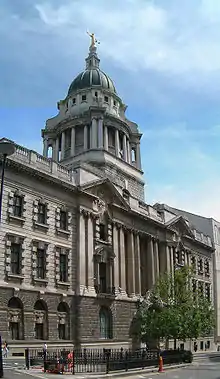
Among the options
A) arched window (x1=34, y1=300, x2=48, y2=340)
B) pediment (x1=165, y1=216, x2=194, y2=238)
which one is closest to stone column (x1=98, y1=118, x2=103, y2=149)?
pediment (x1=165, y1=216, x2=194, y2=238)

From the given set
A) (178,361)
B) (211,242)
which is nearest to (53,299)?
(178,361)

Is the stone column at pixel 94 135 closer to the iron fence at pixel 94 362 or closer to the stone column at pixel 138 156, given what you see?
the stone column at pixel 138 156

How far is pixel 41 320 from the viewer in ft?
143

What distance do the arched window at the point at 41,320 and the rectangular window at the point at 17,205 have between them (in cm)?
→ 791

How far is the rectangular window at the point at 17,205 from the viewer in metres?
42.9

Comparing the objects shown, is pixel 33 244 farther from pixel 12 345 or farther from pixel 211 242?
pixel 211 242

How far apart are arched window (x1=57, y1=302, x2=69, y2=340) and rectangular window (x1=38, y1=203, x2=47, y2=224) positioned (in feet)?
26.0

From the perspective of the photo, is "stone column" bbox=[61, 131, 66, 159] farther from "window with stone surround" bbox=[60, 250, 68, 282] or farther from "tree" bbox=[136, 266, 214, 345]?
"window with stone surround" bbox=[60, 250, 68, 282]

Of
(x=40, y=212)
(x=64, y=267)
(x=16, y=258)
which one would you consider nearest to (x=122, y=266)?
(x=64, y=267)

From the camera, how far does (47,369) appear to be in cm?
3008

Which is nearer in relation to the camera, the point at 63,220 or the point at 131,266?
the point at 63,220

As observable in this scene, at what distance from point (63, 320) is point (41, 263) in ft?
19.4

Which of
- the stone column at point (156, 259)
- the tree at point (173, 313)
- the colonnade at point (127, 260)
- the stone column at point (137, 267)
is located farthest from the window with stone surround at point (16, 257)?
the stone column at point (156, 259)

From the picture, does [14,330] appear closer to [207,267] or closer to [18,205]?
[18,205]
